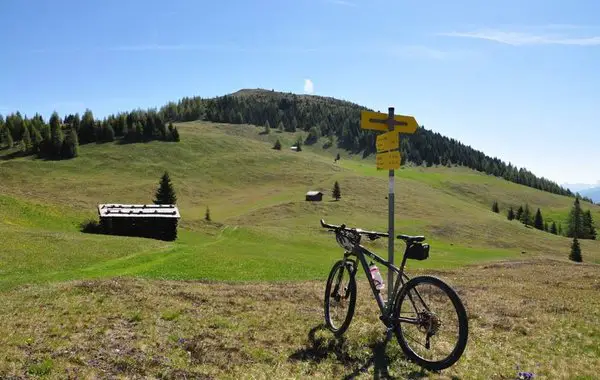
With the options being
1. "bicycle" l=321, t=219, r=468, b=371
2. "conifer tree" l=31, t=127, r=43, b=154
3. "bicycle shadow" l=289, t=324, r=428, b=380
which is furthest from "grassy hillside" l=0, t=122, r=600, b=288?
"bicycle" l=321, t=219, r=468, b=371

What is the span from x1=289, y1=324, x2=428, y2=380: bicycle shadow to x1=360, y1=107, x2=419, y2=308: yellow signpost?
1.33 meters

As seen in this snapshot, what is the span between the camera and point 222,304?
46.2 feet

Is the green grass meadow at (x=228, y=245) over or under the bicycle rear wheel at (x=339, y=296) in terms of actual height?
under

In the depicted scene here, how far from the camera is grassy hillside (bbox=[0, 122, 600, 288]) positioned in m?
30.2

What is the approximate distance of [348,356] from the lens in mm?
9469

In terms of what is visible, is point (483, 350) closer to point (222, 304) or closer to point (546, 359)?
point (546, 359)

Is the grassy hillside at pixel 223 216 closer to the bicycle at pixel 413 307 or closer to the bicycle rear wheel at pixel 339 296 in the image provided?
the bicycle rear wheel at pixel 339 296

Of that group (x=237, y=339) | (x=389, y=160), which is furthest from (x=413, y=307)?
(x=237, y=339)

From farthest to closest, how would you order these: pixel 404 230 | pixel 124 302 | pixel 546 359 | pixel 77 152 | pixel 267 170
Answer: pixel 267 170, pixel 77 152, pixel 404 230, pixel 124 302, pixel 546 359

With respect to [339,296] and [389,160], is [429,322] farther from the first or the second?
[389,160]

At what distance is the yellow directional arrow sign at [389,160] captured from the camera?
10.4 meters

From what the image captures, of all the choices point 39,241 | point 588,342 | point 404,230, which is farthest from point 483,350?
point 404,230

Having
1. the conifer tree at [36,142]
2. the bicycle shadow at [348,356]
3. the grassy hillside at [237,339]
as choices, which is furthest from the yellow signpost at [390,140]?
the conifer tree at [36,142]

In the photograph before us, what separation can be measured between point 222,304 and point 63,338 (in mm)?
5184
